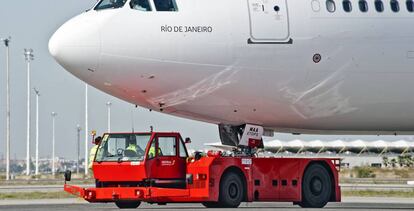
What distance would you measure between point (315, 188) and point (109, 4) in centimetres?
837

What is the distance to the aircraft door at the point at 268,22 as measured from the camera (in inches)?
1303

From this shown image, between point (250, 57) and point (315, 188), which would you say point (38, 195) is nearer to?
point (315, 188)

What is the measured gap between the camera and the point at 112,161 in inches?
1389

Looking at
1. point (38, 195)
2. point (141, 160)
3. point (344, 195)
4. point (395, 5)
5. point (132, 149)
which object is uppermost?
point (395, 5)

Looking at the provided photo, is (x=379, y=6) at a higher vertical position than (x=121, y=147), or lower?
higher

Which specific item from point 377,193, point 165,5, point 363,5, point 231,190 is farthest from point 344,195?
point 165,5

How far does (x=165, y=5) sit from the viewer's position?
3312 centimetres

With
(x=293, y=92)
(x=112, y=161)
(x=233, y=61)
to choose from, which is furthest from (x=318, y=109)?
(x=112, y=161)

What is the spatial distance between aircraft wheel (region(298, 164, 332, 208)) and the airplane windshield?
16.2 ft

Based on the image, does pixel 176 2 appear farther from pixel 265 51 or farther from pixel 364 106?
pixel 364 106

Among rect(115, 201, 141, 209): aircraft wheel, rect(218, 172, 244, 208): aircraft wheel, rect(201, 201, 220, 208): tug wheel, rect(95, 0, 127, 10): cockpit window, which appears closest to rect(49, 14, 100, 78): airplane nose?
rect(95, 0, 127, 10): cockpit window

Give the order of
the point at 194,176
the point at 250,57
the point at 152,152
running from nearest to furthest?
the point at 250,57, the point at 194,176, the point at 152,152

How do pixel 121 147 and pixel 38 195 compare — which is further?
pixel 38 195

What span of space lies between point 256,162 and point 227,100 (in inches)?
85.2
